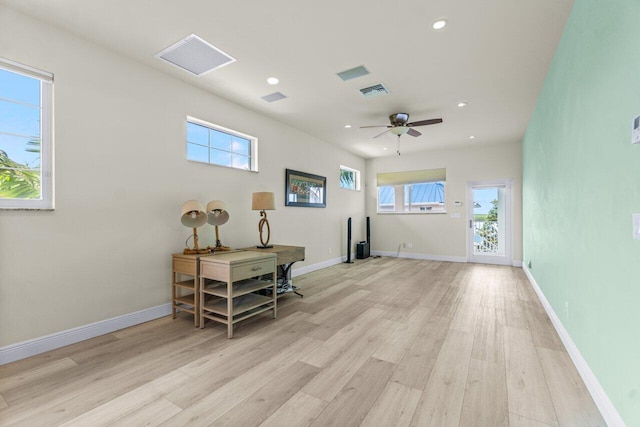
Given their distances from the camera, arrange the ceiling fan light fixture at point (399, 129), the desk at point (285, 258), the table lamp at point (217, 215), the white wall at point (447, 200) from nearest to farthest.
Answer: the table lamp at point (217, 215) < the desk at point (285, 258) < the ceiling fan light fixture at point (399, 129) < the white wall at point (447, 200)

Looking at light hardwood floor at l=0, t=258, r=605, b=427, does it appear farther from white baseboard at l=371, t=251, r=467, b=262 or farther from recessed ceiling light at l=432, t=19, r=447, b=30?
white baseboard at l=371, t=251, r=467, b=262

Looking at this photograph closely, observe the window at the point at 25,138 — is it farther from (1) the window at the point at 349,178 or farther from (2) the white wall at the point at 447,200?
(2) the white wall at the point at 447,200

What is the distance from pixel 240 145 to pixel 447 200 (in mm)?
5069

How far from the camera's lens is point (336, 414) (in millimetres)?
1587

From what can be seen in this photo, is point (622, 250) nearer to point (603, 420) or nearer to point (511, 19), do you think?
point (603, 420)

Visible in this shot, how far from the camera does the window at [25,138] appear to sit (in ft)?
7.19

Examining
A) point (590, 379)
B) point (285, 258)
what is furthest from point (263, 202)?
point (590, 379)

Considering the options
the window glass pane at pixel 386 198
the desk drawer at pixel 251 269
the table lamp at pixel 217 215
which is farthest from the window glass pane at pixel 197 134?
the window glass pane at pixel 386 198

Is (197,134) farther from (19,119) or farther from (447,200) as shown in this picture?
(447,200)

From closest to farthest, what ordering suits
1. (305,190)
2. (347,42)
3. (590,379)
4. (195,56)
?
(590,379) < (347,42) < (195,56) < (305,190)

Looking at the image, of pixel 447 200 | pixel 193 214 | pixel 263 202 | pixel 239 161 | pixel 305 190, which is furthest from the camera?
pixel 447 200

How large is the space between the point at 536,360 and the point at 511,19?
274cm

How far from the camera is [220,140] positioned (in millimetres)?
3867

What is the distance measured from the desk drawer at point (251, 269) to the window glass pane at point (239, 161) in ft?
5.54
